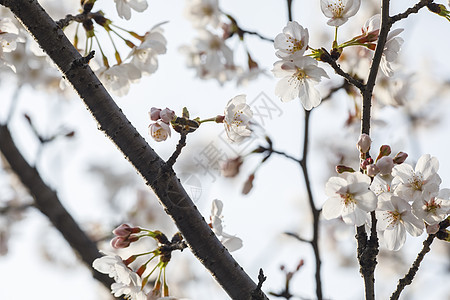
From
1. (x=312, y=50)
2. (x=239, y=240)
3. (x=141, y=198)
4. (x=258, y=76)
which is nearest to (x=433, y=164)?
(x=312, y=50)

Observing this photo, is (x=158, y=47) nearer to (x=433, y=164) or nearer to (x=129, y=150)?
(x=129, y=150)

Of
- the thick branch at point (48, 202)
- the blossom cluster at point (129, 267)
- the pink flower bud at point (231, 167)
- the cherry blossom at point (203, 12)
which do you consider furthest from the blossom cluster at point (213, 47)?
the blossom cluster at point (129, 267)

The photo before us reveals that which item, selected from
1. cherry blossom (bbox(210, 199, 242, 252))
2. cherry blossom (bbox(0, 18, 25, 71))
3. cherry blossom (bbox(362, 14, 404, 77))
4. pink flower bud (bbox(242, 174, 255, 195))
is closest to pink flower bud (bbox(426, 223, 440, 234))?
cherry blossom (bbox(362, 14, 404, 77))

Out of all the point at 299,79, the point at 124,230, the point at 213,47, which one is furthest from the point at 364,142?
the point at 213,47

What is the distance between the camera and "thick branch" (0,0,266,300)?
148cm

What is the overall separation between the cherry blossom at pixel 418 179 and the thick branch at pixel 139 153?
53 centimetres

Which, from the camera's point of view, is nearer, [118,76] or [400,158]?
[400,158]

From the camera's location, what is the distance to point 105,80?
213 cm

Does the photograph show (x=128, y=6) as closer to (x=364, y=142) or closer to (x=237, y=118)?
(x=237, y=118)

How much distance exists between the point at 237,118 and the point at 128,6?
2.41 feet

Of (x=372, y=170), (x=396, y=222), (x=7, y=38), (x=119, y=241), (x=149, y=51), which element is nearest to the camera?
(x=372, y=170)

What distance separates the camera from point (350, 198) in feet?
4.62

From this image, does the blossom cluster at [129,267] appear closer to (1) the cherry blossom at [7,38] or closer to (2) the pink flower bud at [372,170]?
(2) the pink flower bud at [372,170]

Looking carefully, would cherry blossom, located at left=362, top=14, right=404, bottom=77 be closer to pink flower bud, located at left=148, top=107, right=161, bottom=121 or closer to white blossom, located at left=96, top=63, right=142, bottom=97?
pink flower bud, located at left=148, top=107, right=161, bottom=121
